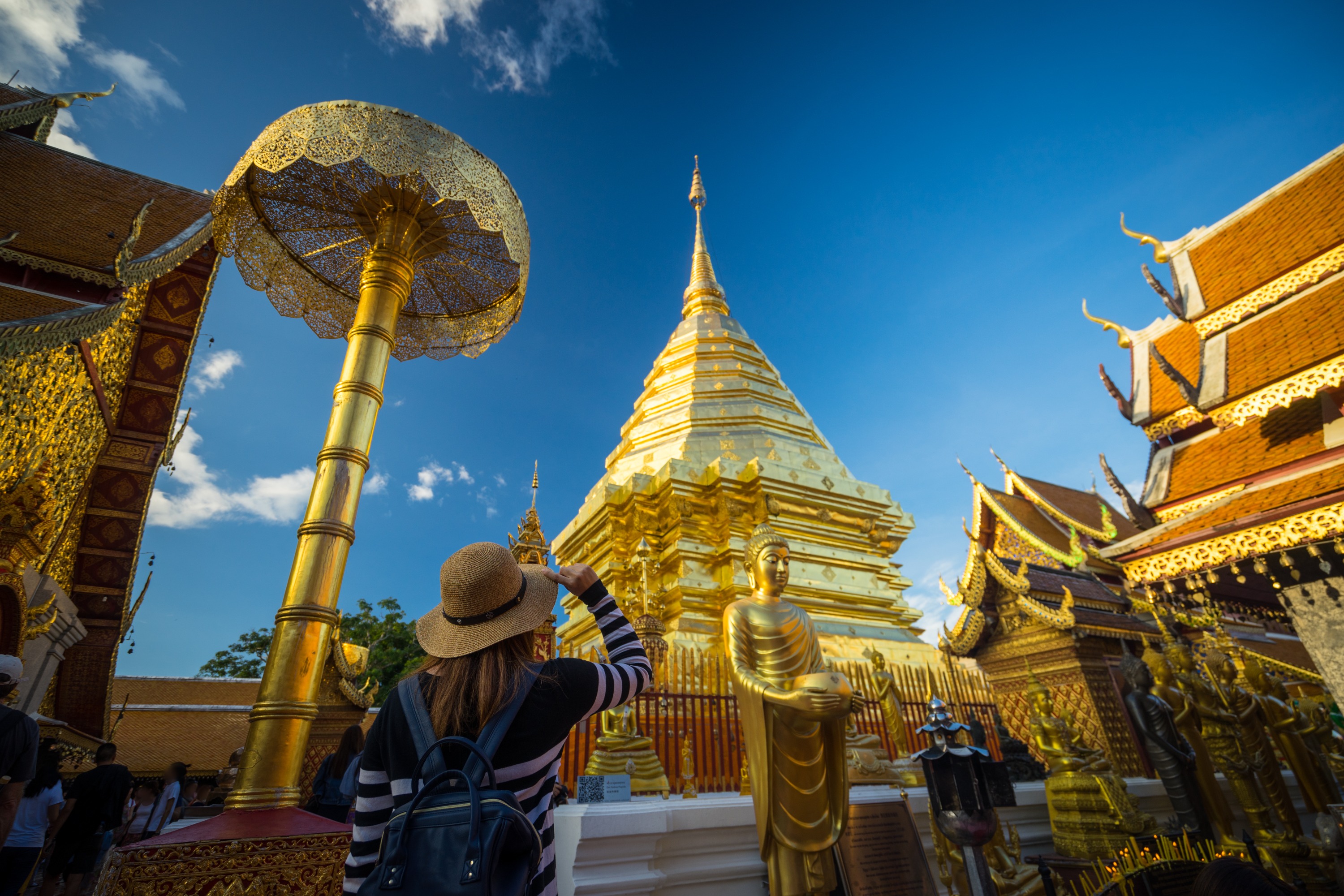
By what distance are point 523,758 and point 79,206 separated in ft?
24.4

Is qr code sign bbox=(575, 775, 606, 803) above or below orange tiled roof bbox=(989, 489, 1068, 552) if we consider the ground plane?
below

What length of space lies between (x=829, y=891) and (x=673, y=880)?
75 cm

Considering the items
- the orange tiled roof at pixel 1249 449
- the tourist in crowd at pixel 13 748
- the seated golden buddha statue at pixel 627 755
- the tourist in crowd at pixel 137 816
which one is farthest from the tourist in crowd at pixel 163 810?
the orange tiled roof at pixel 1249 449

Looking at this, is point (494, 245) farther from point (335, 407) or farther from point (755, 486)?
point (755, 486)

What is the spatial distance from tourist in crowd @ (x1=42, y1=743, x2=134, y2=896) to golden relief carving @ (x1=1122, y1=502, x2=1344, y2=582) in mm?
8310

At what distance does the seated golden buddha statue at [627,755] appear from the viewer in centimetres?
380

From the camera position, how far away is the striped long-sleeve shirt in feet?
4.28

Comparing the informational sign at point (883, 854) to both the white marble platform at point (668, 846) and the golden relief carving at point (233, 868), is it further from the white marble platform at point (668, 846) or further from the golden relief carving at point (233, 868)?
the golden relief carving at point (233, 868)

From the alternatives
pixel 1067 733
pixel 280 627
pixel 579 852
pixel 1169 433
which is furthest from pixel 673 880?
pixel 1169 433

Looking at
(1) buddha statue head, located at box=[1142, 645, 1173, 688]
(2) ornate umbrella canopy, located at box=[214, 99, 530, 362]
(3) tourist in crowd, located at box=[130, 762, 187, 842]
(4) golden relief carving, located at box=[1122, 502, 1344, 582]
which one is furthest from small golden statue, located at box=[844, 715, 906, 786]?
(3) tourist in crowd, located at box=[130, 762, 187, 842]

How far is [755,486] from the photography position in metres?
8.68

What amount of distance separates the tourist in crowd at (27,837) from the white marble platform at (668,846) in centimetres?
321

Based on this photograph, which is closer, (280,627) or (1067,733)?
(280,627)

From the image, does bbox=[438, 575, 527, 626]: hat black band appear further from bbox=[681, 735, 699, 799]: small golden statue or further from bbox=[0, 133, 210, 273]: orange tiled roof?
bbox=[0, 133, 210, 273]: orange tiled roof
